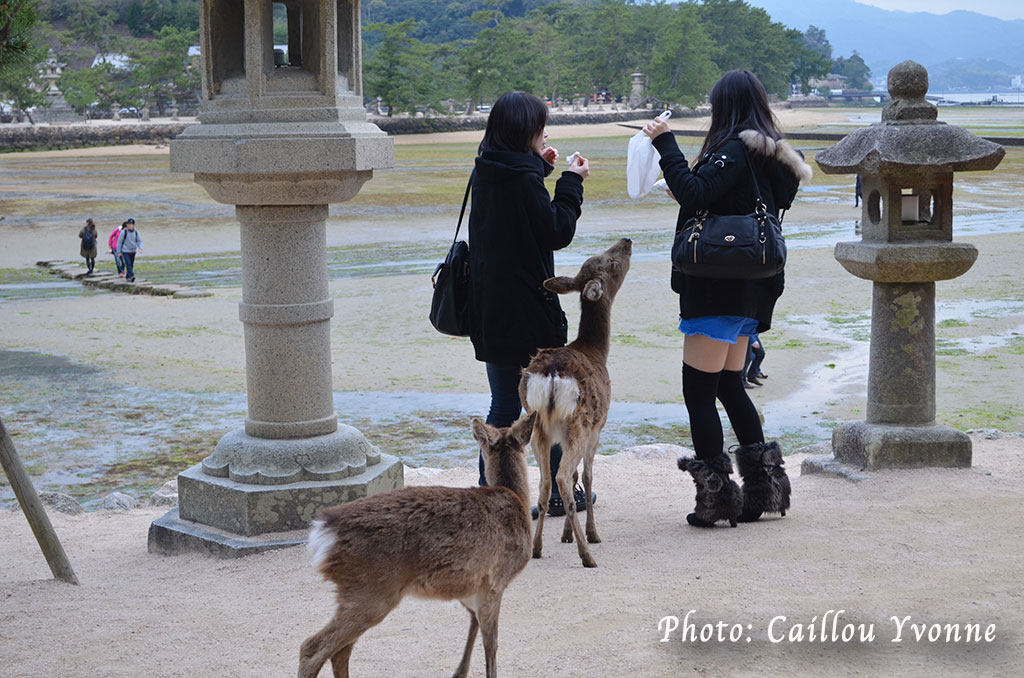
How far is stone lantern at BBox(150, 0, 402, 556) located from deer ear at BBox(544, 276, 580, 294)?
1.08m

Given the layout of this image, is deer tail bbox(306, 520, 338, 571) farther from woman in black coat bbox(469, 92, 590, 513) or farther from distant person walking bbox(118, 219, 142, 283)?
distant person walking bbox(118, 219, 142, 283)

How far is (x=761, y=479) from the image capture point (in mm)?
5055

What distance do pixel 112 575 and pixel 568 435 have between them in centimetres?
221

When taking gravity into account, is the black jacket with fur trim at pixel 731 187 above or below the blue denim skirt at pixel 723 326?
above

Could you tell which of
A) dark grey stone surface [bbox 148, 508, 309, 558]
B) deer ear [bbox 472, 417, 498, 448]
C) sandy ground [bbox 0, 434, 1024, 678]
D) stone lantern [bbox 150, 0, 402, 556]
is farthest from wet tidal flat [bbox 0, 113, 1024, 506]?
deer ear [bbox 472, 417, 498, 448]

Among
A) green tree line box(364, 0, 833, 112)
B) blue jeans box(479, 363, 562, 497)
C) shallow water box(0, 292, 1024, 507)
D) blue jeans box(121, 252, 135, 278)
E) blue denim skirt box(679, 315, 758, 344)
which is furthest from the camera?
green tree line box(364, 0, 833, 112)

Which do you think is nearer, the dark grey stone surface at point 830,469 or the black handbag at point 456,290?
the black handbag at point 456,290

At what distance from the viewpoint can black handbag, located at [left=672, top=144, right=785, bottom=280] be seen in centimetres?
456

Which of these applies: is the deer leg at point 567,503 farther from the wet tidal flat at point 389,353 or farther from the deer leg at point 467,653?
the wet tidal flat at point 389,353

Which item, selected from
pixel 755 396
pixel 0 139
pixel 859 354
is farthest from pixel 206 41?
pixel 0 139

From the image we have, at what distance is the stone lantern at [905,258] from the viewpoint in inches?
237

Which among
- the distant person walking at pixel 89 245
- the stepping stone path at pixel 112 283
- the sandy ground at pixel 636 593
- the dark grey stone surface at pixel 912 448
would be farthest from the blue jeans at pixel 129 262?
the dark grey stone surface at pixel 912 448

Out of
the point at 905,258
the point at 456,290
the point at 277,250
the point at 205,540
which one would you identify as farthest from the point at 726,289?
the point at 205,540

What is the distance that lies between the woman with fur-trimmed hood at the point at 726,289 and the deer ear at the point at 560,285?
0.45 meters
